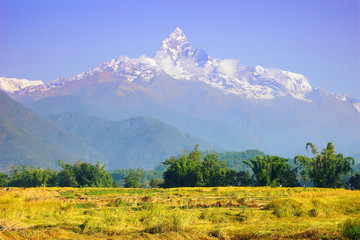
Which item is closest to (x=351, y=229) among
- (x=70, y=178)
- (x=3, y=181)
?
(x=70, y=178)

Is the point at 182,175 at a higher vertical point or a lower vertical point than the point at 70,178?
higher

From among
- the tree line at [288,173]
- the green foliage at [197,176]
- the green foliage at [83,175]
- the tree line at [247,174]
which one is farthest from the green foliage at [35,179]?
the tree line at [288,173]

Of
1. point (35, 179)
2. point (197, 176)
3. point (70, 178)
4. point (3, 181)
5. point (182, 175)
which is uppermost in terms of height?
point (182, 175)

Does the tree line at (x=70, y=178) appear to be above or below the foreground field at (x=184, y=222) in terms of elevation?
above

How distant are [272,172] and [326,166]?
31.5 feet

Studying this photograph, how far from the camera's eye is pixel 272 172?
79.1 metres

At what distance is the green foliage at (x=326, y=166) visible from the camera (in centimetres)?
7412

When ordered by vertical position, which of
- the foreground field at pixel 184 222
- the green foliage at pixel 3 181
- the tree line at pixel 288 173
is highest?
the tree line at pixel 288 173

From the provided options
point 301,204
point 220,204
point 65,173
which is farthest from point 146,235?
point 65,173

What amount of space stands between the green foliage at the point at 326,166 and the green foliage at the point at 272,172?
12.0 feet

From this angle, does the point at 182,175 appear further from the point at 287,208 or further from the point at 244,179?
the point at 287,208

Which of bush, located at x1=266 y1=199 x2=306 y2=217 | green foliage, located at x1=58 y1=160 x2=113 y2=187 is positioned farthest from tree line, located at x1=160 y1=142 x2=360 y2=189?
bush, located at x1=266 y1=199 x2=306 y2=217

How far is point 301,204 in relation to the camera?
1147 inches

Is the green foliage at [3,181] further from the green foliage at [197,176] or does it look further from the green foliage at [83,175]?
the green foliage at [197,176]
